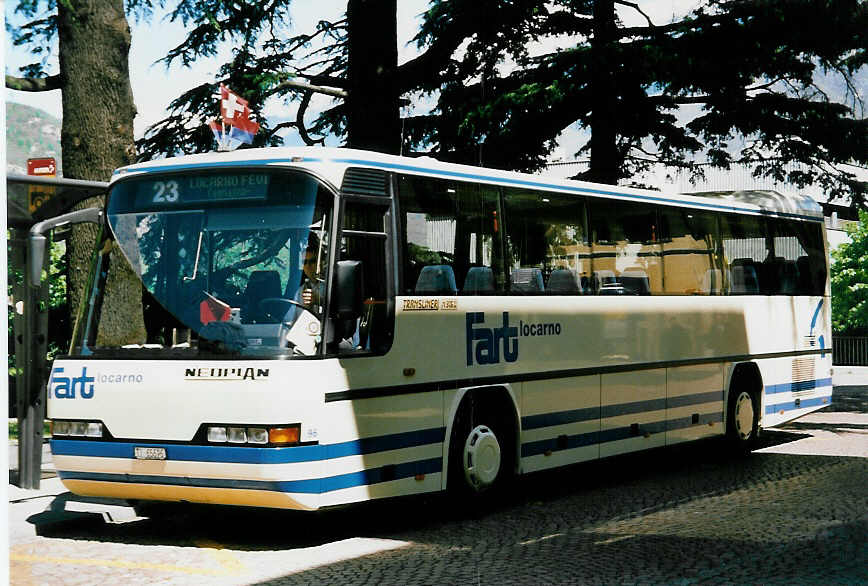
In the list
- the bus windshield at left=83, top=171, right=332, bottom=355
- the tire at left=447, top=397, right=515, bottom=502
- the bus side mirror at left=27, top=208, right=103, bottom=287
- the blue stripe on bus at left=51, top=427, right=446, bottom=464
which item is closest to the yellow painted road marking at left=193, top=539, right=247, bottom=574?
the blue stripe on bus at left=51, top=427, right=446, bottom=464

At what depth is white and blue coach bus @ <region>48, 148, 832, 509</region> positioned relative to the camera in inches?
365

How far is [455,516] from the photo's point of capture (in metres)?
10.7

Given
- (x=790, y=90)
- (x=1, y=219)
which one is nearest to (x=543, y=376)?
(x=1, y=219)

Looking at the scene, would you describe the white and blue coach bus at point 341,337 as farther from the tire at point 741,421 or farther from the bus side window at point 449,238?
the tire at point 741,421

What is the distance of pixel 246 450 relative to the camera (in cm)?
910

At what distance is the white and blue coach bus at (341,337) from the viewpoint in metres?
9.27

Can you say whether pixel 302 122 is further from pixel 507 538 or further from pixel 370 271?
pixel 507 538

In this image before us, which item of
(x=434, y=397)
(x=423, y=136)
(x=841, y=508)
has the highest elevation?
(x=423, y=136)

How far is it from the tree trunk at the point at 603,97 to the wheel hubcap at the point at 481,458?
1191cm

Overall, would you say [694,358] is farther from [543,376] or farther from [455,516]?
[455,516]

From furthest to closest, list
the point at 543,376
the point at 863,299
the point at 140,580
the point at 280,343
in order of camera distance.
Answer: the point at 863,299
the point at 543,376
the point at 280,343
the point at 140,580

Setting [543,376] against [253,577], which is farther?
[543,376]

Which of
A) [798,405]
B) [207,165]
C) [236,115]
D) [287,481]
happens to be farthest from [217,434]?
[798,405]

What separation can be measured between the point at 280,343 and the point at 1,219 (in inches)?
165
